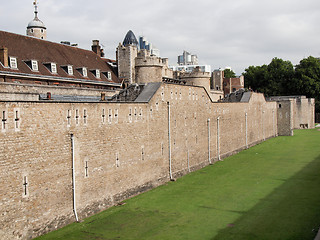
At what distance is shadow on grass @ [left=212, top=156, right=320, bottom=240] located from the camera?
14938 mm

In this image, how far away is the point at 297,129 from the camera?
66.2 metres

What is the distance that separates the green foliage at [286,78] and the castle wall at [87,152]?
5582 cm

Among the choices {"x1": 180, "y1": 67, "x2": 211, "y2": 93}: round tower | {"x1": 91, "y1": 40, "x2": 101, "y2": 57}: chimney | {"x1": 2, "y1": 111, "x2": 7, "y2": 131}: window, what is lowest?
{"x1": 2, "y1": 111, "x2": 7, "y2": 131}: window

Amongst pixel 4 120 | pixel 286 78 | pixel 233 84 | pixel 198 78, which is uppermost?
pixel 286 78

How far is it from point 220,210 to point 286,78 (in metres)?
71.0

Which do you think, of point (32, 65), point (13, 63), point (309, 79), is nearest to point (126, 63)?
point (32, 65)

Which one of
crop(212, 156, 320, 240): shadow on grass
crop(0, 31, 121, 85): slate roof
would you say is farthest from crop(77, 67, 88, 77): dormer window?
crop(212, 156, 320, 240): shadow on grass

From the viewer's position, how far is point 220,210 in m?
18.3

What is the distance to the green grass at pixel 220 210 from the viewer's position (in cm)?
1524

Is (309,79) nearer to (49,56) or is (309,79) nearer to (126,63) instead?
(126,63)

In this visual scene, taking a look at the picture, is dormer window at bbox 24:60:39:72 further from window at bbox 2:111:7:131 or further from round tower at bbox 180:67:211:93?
round tower at bbox 180:67:211:93

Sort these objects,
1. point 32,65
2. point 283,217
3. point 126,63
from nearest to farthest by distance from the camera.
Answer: point 283,217, point 32,65, point 126,63

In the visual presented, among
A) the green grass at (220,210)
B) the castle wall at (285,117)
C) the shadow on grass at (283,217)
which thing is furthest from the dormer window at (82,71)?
the castle wall at (285,117)

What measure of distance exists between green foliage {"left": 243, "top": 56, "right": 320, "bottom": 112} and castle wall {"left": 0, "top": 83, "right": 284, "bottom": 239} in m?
55.8
